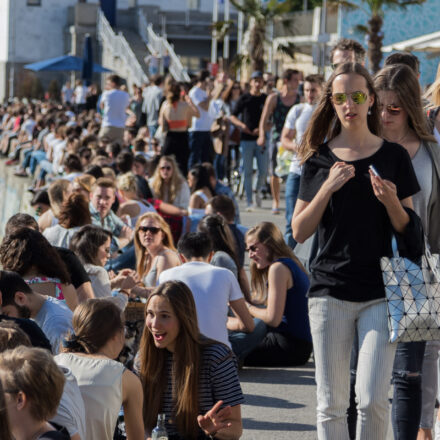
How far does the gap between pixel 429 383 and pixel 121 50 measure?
50.0 metres

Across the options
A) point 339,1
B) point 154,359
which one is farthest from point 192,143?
point 339,1

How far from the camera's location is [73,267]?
22.7ft

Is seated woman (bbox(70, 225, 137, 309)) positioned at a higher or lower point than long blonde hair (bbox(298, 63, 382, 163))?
lower

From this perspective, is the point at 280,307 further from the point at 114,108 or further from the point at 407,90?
the point at 114,108

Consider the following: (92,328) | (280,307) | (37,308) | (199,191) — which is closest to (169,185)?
(199,191)

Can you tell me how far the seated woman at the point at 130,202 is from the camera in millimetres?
10961

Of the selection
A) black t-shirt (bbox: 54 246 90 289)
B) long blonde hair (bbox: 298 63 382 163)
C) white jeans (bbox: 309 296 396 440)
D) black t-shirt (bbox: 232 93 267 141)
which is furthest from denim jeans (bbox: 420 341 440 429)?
black t-shirt (bbox: 232 93 267 141)

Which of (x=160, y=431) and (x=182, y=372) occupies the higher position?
(x=182, y=372)

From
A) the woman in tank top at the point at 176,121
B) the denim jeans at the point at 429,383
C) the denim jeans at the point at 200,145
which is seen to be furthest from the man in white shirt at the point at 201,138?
the denim jeans at the point at 429,383

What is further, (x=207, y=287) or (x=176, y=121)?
(x=176, y=121)

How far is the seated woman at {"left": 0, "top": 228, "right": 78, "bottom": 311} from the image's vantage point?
614 centimetres

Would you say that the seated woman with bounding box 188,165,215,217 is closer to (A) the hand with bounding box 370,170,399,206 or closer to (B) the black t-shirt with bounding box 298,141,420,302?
(B) the black t-shirt with bounding box 298,141,420,302

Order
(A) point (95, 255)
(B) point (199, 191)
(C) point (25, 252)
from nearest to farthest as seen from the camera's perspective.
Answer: (C) point (25, 252) → (A) point (95, 255) → (B) point (199, 191)

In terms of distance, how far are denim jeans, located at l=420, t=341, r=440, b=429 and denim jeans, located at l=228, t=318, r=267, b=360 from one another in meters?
2.49
